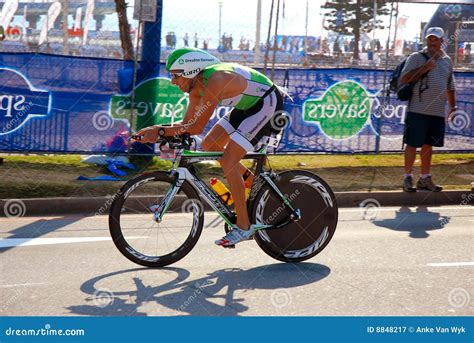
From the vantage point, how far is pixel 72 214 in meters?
9.32

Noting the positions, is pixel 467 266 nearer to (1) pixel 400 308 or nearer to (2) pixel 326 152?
(1) pixel 400 308

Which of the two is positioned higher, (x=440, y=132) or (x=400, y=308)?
(x=440, y=132)

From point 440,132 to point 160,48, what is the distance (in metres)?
4.05

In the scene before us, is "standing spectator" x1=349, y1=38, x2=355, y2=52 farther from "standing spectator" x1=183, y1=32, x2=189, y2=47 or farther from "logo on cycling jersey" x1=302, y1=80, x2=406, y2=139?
"standing spectator" x1=183, y1=32, x2=189, y2=47

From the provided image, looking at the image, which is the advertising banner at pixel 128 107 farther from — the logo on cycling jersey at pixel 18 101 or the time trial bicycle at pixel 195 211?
the time trial bicycle at pixel 195 211

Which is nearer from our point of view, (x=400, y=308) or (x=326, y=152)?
(x=400, y=308)

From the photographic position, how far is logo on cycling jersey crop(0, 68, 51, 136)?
34.9 feet

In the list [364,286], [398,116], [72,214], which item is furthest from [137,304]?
[398,116]

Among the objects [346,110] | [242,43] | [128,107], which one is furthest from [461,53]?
[128,107]

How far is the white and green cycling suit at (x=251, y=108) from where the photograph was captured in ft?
21.5

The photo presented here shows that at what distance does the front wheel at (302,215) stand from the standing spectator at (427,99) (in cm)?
384

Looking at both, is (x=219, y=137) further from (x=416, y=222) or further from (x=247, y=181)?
(x=416, y=222)

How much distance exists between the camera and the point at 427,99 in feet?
34.1

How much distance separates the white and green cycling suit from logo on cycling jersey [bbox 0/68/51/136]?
474 cm
